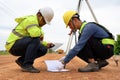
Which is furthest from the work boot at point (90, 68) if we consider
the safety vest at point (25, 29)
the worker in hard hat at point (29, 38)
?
the safety vest at point (25, 29)

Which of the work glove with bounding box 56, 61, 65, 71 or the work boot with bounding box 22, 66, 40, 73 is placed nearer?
the work boot with bounding box 22, 66, 40, 73

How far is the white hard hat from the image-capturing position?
6.62m

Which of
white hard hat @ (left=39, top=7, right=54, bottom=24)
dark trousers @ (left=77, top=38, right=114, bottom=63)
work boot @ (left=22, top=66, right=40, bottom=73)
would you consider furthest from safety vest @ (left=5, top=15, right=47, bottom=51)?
dark trousers @ (left=77, top=38, right=114, bottom=63)

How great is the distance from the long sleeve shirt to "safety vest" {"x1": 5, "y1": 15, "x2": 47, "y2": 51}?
2.02 ft

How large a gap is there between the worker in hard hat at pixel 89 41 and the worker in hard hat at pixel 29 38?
39cm

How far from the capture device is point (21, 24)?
6672 millimetres

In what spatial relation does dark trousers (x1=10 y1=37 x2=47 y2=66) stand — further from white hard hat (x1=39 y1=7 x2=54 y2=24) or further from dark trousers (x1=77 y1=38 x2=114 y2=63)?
dark trousers (x1=77 y1=38 x2=114 y2=63)

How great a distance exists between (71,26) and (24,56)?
106 cm

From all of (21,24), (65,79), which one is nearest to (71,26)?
(21,24)

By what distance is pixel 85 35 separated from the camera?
6527 millimetres

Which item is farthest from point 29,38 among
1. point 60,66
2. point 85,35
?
point 85,35

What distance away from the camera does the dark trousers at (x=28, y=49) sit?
21.2ft

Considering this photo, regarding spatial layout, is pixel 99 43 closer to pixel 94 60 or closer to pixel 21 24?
pixel 94 60

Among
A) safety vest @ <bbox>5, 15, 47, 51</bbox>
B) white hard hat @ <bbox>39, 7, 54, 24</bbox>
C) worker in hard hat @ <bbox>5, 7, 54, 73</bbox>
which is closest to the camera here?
safety vest @ <bbox>5, 15, 47, 51</bbox>
